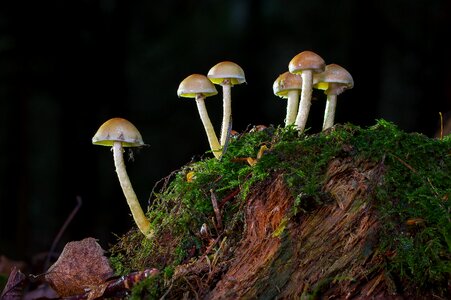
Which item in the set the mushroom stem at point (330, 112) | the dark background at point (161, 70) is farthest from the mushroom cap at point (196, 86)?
the dark background at point (161, 70)

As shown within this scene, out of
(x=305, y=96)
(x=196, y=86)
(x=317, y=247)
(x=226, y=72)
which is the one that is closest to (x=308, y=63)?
(x=305, y=96)

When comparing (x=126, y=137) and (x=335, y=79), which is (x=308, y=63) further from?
(x=126, y=137)

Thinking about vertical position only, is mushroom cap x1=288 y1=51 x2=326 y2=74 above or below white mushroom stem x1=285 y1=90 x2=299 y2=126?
above

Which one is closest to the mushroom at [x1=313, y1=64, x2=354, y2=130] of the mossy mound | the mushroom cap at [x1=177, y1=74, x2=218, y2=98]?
the mossy mound

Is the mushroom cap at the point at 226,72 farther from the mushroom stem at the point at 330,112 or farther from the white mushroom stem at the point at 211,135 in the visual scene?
the mushroom stem at the point at 330,112

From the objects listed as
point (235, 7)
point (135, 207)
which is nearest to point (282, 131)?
point (135, 207)

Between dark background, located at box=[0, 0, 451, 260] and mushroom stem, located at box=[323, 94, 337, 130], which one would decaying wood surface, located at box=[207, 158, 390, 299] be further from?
dark background, located at box=[0, 0, 451, 260]
